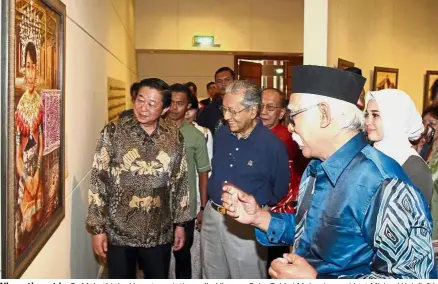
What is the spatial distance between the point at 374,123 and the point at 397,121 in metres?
0.12

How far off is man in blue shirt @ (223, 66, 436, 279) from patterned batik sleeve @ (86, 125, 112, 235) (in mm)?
1396

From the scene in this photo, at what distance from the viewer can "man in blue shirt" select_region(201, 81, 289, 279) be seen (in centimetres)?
315

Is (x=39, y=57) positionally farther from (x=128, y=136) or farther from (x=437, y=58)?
(x=437, y=58)

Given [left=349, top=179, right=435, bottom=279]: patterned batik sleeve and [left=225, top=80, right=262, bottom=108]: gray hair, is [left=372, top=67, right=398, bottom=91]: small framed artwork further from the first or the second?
[left=349, top=179, right=435, bottom=279]: patterned batik sleeve

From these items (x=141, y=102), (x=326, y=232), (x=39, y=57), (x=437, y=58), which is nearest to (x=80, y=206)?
(x=141, y=102)

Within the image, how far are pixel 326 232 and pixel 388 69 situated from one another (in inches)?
253

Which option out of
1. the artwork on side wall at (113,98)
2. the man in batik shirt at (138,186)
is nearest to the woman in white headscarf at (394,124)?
the man in batik shirt at (138,186)

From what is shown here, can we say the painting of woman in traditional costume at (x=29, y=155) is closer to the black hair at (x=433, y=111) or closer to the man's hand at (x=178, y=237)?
the man's hand at (x=178, y=237)

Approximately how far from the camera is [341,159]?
1.63 meters

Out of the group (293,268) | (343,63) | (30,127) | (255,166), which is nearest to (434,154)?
(255,166)

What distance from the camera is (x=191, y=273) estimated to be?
402 centimetres

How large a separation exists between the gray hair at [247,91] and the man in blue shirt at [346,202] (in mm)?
1350

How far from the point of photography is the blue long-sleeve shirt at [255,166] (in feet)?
10.3

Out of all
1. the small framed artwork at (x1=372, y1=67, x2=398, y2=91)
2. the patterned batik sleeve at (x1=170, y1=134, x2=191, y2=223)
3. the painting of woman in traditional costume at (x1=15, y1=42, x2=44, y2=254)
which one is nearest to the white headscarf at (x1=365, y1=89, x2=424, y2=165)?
the patterned batik sleeve at (x1=170, y1=134, x2=191, y2=223)
